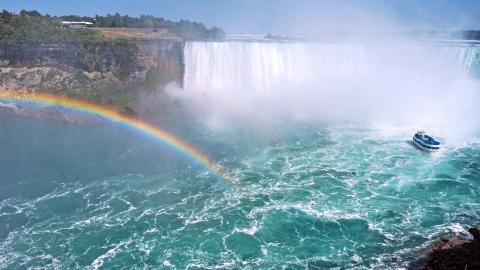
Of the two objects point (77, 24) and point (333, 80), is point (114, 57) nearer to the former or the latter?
point (77, 24)

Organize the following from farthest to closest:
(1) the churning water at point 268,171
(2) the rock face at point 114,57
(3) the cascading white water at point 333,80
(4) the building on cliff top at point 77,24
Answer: (4) the building on cliff top at point 77,24
(2) the rock face at point 114,57
(3) the cascading white water at point 333,80
(1) the churning water at point 268,171

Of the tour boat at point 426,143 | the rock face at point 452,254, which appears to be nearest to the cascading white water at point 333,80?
the tour boat at point 426,143

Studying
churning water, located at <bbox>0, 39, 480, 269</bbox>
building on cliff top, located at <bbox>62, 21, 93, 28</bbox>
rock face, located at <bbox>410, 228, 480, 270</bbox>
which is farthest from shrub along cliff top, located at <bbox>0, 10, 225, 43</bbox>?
rock face, located at <bbox>410, 228, 480, 270</bbox>

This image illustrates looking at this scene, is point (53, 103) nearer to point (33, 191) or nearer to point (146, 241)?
point (33, 191)

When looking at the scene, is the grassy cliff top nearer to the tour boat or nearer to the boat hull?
the tour boat

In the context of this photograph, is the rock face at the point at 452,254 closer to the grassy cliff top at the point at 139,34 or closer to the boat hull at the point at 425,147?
the boat hull at the point at 425,147

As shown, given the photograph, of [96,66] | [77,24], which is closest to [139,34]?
[96,66]

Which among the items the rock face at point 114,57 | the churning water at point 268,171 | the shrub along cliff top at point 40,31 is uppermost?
the shrub along cliff top at point 40,31
